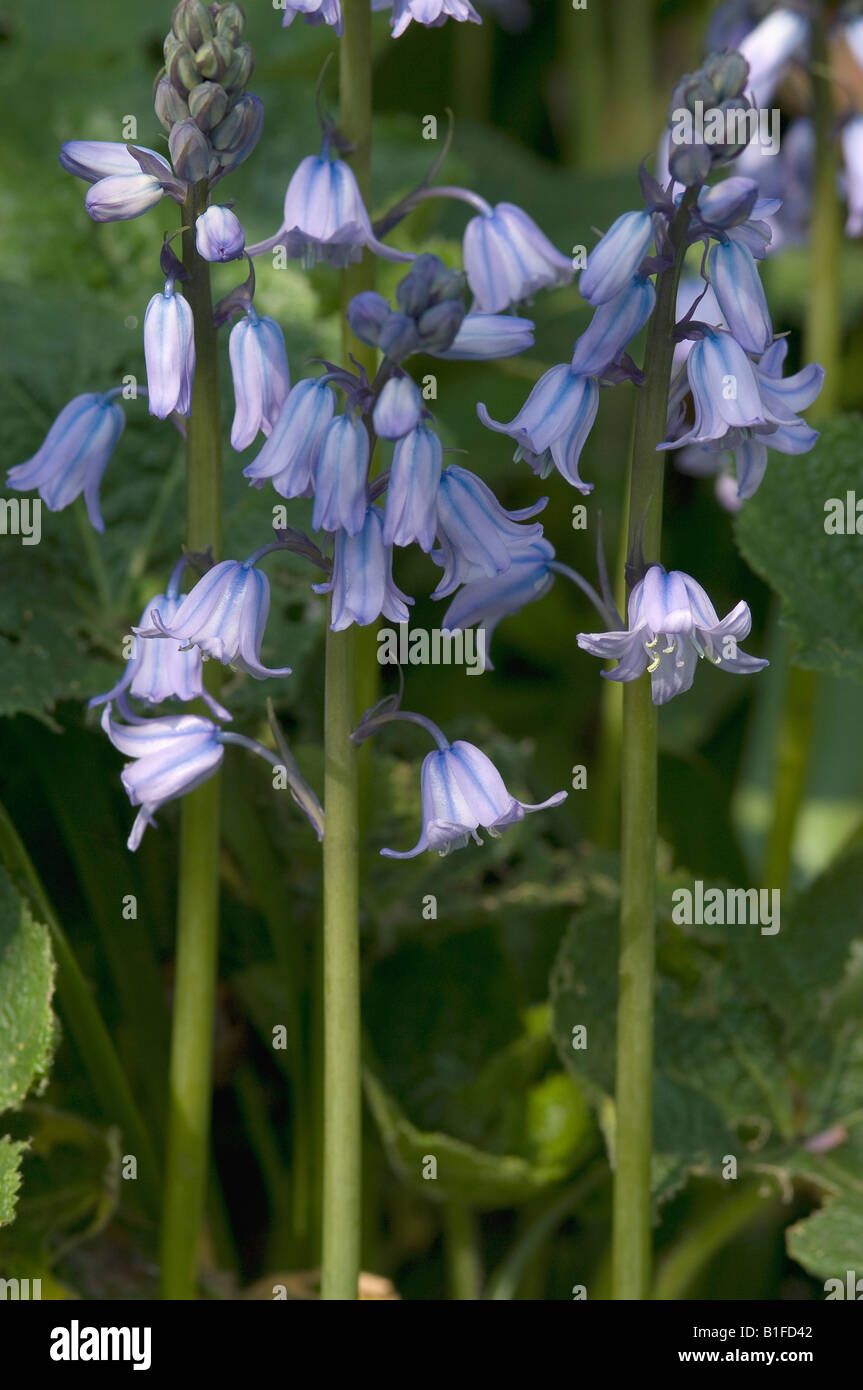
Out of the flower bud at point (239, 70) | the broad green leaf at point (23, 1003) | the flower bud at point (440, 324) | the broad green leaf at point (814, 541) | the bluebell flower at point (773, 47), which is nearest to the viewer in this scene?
the flower bud at point (440, 324)

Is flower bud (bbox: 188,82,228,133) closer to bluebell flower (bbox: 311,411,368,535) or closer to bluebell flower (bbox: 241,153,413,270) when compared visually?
bluebell flower (bbox: 241,153,413,270)

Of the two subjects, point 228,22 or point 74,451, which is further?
point 74,451

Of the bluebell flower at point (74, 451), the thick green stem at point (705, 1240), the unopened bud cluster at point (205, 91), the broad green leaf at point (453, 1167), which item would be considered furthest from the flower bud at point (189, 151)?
the thick green stem at point (705, 1240)

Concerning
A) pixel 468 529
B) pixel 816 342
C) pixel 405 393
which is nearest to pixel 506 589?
pixel 468 529

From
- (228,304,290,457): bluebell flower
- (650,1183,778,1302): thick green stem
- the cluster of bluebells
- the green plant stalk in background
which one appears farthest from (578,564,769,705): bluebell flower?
the green plant stalk in background

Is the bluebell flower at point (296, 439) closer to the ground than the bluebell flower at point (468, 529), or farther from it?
farther from it

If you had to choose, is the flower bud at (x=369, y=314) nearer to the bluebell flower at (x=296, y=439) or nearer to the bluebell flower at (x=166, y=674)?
the bluebell flower at (x=296, y=439)

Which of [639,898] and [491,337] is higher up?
[491,337]

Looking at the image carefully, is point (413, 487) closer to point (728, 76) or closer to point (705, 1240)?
point (728, 76)
